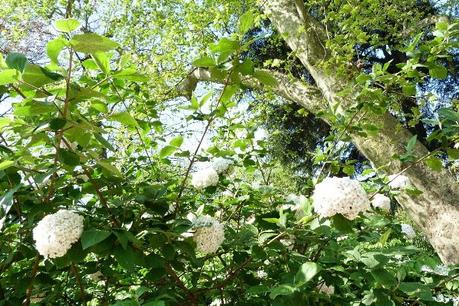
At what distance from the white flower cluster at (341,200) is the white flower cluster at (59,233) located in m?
0.70

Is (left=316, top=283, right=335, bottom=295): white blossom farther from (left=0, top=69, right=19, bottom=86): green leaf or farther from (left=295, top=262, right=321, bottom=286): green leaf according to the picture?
(left=0, top=69, right=19, bottom=86): green leaf

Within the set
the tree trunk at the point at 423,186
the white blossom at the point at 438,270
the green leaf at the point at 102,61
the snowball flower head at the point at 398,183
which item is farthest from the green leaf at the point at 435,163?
the tree trunk at the point at 423,186

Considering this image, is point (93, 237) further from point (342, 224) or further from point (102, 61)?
point (342, 224)

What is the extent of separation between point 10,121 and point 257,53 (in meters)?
7.93

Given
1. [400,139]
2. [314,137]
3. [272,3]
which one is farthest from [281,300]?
[314,137]

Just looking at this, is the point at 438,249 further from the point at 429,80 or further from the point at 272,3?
the point at 429,80

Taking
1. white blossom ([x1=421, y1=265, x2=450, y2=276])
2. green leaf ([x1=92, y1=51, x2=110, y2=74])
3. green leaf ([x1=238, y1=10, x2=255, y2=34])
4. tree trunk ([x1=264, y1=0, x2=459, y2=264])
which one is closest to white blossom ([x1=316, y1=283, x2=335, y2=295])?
white blossom ([x1=421, y1=265, x2=450, y2=276])

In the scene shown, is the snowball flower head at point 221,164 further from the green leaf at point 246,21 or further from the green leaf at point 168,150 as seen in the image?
the green leaf at point 246,21

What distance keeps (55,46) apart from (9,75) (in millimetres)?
135

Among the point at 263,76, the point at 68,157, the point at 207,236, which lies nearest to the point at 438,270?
the point at 207,236

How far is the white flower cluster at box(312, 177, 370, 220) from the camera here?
4.36 ft

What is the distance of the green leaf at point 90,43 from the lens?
1.18m

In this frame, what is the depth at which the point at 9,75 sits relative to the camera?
117 centimetres

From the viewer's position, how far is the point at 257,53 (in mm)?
8930
